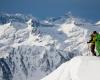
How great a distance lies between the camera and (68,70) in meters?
22.0

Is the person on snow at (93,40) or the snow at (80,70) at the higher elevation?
the person on snow at (93,40)

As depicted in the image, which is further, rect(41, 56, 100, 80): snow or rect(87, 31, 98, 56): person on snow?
rect(87, 31, 98, 56): person on snow

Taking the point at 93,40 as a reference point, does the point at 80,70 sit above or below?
below

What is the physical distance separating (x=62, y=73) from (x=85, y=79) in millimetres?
2380

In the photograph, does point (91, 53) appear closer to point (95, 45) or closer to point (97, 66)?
point (95, 45)

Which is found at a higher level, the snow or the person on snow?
the person on snow

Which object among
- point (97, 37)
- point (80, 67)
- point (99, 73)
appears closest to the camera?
point (99, 73)

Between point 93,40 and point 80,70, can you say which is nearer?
point 80,70

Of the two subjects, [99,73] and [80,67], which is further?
[80,67]

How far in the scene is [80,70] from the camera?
830 inches

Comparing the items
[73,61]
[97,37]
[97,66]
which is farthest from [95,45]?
[97,66]

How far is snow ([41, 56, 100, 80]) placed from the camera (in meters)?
20.2

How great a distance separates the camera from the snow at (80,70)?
2025 centimetres

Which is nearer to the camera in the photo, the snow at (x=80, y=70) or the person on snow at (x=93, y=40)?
the snow at (x=80, y=70)
